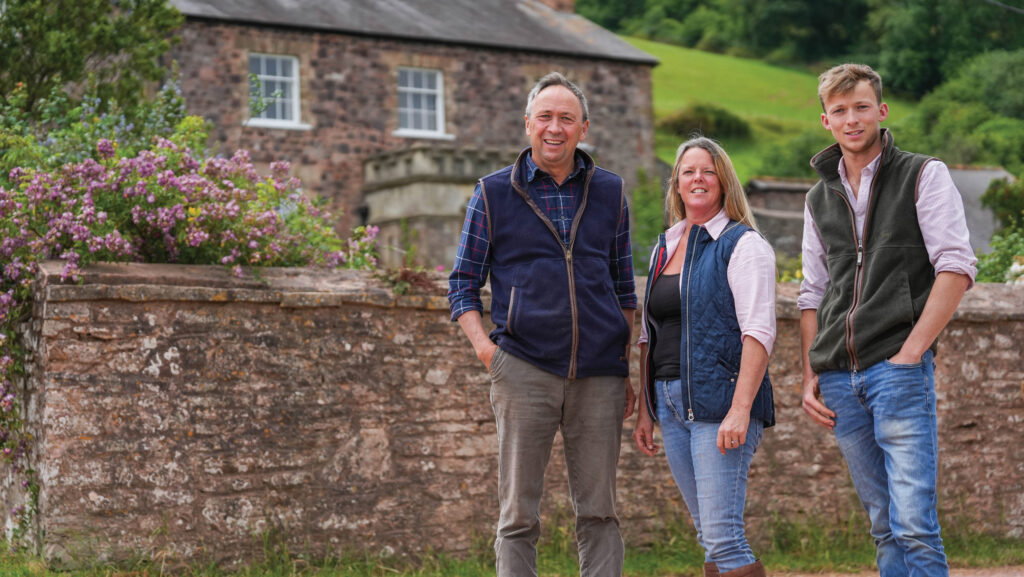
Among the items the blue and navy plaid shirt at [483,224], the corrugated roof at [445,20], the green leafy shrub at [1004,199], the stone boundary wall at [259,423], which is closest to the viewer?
the blue and navy plaid shirt at [483,224]

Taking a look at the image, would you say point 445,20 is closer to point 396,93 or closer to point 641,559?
point 396,93

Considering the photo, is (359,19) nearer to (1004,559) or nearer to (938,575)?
(1004,559)

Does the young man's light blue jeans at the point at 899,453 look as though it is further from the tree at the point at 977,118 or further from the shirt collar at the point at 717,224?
the tree at the point at 977,118

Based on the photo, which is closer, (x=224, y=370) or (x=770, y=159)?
(x=224, y=370)

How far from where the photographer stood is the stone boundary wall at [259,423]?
5895 millimetres

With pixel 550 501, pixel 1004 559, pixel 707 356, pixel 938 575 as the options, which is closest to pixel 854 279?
pixel 707 356

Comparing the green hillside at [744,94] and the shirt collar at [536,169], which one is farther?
the green hillside at [744,94]

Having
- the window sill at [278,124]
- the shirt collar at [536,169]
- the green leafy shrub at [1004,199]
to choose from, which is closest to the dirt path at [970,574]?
the shirt collar at [536,169]

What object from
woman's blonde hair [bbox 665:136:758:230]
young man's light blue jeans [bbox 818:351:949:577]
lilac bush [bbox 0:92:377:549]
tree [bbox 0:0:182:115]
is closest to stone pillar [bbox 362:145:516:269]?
tree [bbox 0:0:182:115]

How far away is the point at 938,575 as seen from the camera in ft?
12.5

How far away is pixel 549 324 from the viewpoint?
423 cm

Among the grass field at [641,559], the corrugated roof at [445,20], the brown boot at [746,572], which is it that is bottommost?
the grass field at [641,559]

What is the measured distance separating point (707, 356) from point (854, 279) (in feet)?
1.96

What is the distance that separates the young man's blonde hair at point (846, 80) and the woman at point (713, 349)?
1.47 feet
